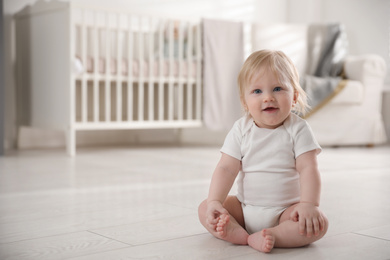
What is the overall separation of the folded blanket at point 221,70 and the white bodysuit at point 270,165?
219 centimetres

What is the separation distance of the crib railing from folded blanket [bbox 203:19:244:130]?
0.17 ft

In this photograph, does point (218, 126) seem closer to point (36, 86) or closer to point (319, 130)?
point (319, 130)

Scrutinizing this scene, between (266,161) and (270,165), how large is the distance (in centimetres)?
1

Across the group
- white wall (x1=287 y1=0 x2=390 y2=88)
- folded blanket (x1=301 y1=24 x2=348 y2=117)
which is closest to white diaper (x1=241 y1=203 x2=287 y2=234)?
folded blanket (x1=301 y1=24 x2=348 y2=117)

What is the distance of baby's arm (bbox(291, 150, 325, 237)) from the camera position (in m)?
0.87

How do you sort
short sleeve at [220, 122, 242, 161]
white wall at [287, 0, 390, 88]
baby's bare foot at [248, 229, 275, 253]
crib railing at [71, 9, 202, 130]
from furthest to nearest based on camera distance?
white wall at [287, 0, 390, 88] → crib railing at [71, 9, 202, 130] → short sleeve at [220, 122, 242, 161] → baby's bare foot at [248, 229, 275, 253]

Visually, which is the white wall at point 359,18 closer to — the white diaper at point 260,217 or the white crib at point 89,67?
the white crib at point 89,67

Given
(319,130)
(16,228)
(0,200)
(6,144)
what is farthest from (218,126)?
(16,228)

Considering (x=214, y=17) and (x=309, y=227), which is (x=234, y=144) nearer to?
(x=309, y=227)

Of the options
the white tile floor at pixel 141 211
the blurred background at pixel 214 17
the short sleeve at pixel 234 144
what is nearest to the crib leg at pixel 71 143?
the white tile floor at pixel 141 211

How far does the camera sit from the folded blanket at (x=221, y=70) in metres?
3.16

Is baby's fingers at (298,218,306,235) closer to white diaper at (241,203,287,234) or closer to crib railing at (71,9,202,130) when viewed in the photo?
white diaper at (241,203,287,234)

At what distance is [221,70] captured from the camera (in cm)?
319

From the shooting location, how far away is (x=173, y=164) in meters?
2.27
